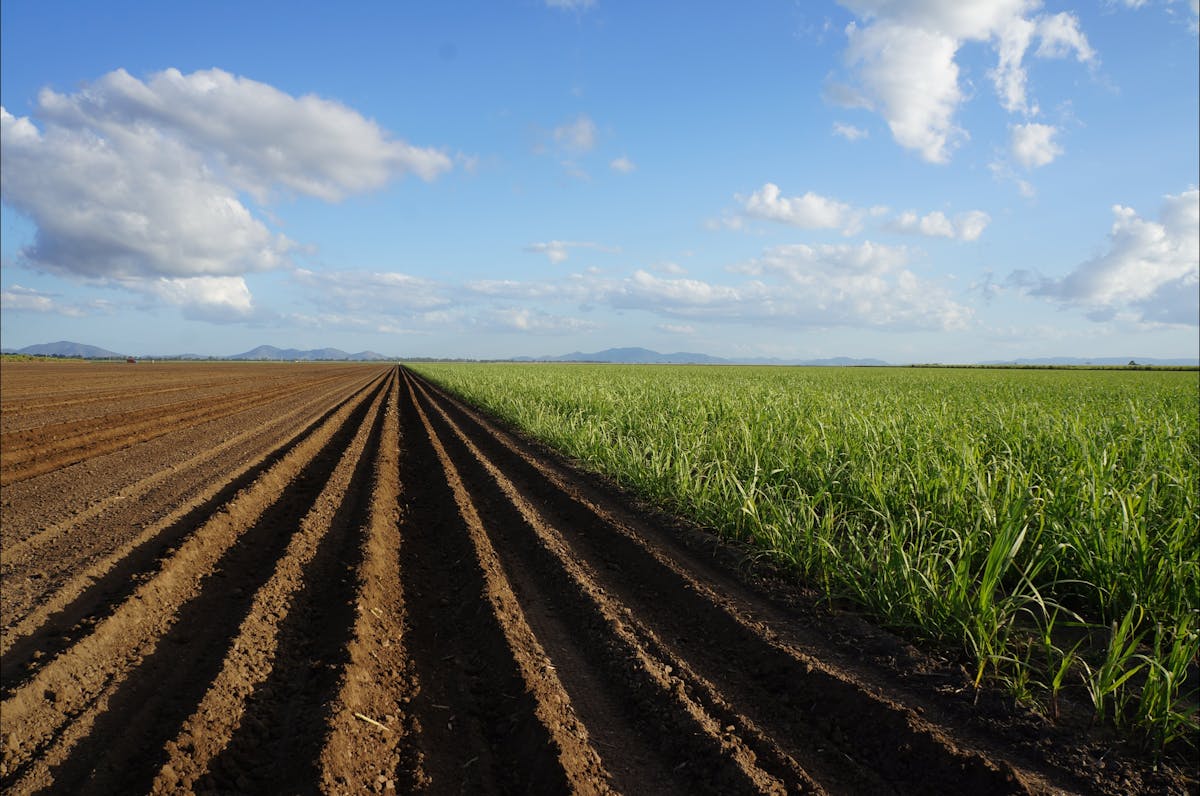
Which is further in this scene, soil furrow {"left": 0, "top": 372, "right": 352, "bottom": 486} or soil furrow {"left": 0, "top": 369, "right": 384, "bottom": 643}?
soil furrow {"left": 0, "top": 372, "right": 352, "bottom": 486}

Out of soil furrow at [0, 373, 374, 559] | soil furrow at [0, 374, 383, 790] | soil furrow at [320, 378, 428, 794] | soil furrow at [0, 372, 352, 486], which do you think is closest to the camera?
soil furrow at [320, 378, 428, 794]

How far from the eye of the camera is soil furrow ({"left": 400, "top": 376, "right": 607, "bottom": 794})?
2574mm

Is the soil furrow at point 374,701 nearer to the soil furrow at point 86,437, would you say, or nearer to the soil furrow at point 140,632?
the soil furrow at point 140,632

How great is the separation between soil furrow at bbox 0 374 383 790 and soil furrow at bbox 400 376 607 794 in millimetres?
1284

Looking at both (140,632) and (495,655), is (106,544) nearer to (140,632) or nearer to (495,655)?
(140,632)

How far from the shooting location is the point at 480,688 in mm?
Answer: 3246

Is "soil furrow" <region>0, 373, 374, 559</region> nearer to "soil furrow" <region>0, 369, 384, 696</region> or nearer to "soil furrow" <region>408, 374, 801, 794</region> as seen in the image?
"soil furrow" <region>0, 369, 384, 696</region>

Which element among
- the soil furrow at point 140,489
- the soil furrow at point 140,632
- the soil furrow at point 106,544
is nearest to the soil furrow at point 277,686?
the soil furrow at point 140,632

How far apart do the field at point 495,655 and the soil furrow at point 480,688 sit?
0.6 inches

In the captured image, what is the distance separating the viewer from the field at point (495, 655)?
2.59 m

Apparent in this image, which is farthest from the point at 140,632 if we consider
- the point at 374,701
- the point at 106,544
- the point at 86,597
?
the point at 106,544

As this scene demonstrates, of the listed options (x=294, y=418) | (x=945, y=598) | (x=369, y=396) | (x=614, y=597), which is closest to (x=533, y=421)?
(x=294, y=418)

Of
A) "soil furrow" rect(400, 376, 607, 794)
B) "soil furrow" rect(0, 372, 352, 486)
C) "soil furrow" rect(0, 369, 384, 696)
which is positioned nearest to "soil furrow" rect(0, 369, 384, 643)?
"soil furrow" rect(0, 369, 384, 696)

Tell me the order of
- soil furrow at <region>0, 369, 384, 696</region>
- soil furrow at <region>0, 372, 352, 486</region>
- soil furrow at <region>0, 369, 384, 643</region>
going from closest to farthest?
soil furrow at <region>0, 369, 384, 696</region> < soil furrow at <region>0, 369, 384, 643</region> < soil furrow at <region>0, 372, 352, 486</region>
